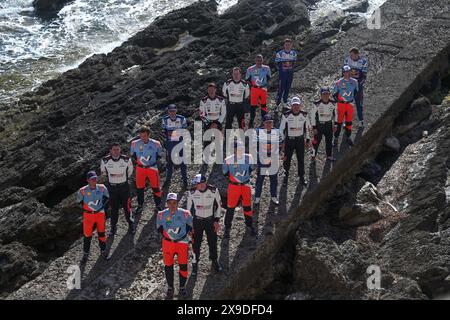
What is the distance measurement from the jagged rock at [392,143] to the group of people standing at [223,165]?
1.14 m

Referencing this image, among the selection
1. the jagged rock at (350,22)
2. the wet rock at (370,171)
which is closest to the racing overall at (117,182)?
the wet rock at (370,171)

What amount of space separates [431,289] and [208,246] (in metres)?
3.65

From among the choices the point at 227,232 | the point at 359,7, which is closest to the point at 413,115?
the point at 227,232

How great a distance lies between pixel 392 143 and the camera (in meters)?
14.7

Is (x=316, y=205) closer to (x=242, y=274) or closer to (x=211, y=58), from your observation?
(x=242, y=274)

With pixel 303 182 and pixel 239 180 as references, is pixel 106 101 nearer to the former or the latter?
pixel 303 182

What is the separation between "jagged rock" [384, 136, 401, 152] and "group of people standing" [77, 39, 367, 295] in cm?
114

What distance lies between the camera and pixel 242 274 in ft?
33.3

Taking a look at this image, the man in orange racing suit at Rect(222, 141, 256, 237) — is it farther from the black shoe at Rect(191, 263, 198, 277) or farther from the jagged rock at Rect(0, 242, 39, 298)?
the jagged rock at Rect(0, 242, 39, 298)

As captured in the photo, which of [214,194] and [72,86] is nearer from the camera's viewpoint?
[214,194]

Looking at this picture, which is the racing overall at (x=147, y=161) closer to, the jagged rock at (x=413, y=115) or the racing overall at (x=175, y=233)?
the racing overall at (x=175, y=233)

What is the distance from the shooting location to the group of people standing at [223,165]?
9680 millimetres

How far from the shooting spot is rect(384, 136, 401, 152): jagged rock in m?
14.6
